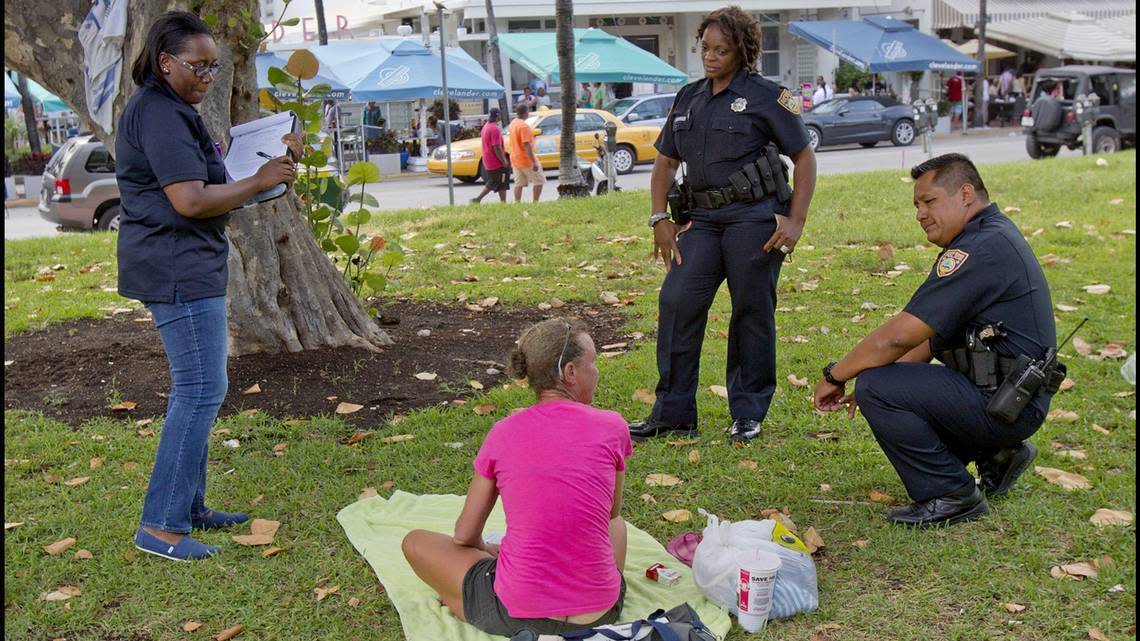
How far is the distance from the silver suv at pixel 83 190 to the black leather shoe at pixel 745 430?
12488 millimetres

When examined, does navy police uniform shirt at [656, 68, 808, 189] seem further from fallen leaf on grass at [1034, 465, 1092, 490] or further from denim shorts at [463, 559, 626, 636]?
denim shorts at [463, 559, 626, 636]

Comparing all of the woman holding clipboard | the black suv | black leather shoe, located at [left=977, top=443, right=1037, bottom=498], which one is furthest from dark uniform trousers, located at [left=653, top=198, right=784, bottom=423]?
the black suv

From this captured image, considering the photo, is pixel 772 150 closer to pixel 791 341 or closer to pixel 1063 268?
pixel 791 341

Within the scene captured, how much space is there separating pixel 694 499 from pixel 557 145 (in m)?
19.5

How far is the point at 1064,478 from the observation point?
15.1 ft

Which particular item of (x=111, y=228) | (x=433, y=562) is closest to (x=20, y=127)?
(x=111, y=228)

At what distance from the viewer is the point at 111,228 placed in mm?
15297

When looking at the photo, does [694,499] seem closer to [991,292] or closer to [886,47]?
[991,292]

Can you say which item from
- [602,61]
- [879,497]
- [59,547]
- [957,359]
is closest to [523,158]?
[602,61]

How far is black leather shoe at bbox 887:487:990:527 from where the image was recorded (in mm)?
4188

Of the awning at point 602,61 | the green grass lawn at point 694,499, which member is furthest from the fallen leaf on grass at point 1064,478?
the awning at point 602,61

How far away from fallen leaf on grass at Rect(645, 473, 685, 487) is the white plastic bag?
1043 mm

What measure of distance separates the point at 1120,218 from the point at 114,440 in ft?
29.5

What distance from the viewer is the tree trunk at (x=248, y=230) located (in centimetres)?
625
